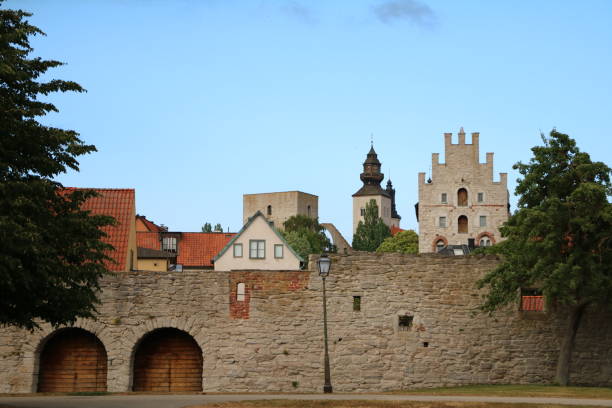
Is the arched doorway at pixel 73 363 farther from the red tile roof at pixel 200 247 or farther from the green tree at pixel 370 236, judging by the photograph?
the green tree at pixel 370 236

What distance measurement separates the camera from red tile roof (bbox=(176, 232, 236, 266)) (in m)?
81.0

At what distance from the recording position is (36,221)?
20203 millimetres

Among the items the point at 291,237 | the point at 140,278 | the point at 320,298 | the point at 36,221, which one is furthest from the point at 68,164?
the point at 291,237

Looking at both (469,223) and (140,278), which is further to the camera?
(469,223)

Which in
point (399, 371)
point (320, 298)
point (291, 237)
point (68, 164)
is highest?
point (291, 237)

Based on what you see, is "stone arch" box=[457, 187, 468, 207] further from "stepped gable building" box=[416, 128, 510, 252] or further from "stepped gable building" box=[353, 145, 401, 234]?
"stepped gable building" box=[353, 145, 401, 234]

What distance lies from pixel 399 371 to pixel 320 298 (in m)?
3.67

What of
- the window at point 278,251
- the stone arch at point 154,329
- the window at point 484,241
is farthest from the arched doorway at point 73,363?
the window at point 484,241

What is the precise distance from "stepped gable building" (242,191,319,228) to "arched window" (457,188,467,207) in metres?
48.1

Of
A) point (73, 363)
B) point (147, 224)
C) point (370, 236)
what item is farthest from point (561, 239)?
point (370, 236)

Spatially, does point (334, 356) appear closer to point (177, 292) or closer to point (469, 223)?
point (177, 292)

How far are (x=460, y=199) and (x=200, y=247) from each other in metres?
40.1

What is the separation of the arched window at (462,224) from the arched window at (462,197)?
1.50 m

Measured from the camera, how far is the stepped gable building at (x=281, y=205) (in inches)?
6181
